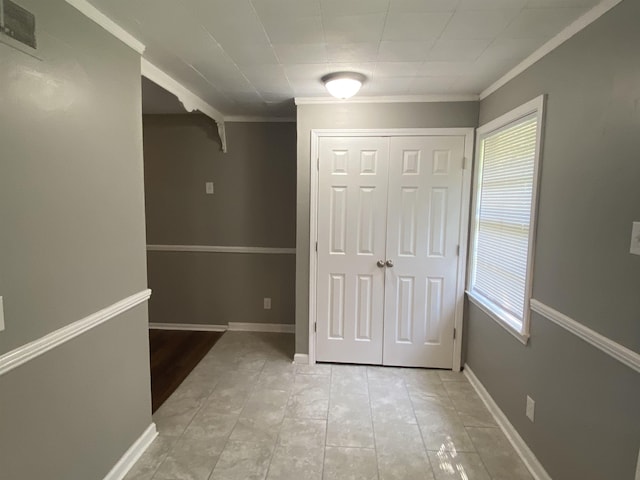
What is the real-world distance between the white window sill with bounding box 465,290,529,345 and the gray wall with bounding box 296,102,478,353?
1.33 meters

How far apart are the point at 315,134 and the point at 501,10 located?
5.30 ft

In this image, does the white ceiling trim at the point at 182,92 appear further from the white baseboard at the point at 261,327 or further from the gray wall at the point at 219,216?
the white baseboard at the point at 261,327

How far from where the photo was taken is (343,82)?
2.32 m

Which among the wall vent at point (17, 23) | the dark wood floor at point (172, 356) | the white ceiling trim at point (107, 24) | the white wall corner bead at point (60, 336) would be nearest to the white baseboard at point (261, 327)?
the dark wood floor at point (172, 356)

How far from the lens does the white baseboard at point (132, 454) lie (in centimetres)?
179

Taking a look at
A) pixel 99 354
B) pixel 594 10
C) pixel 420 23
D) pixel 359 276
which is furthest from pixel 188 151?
pixel 594 10

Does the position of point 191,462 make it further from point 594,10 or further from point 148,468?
point 594,10

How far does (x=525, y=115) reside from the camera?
2.07m

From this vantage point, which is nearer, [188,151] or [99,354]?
[99,354]

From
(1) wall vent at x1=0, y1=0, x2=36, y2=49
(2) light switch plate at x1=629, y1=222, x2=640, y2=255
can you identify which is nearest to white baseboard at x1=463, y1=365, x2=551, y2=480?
(2) light switch plate at x1=629, y1=222, x2=640, y2=255

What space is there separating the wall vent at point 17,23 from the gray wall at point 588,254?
7.08 feet

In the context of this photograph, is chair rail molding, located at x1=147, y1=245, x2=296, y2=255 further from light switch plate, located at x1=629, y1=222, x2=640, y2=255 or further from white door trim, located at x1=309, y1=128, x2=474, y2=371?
light switch plate, located at x1=629, y1=222, x2=640, y2=255

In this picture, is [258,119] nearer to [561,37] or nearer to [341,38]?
[341,38]

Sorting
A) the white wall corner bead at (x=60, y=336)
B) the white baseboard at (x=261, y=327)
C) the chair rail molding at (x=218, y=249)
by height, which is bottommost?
the white baseboard at (x=261, y=327)
